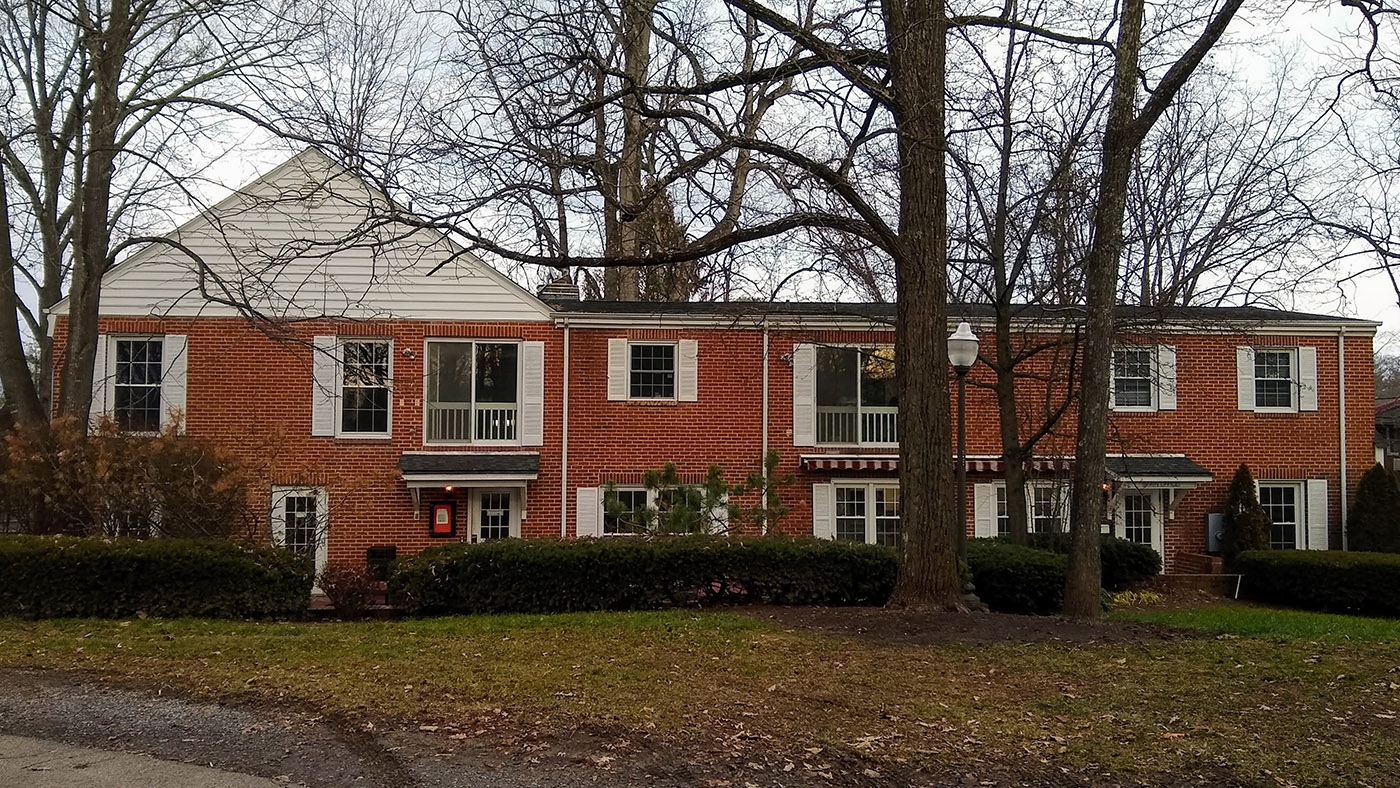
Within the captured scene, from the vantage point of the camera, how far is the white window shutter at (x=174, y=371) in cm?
1677

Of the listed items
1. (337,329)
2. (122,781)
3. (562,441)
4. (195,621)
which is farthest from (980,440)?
(122,781)

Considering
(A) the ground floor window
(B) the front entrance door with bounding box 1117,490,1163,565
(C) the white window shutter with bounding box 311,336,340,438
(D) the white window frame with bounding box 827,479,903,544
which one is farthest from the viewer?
(B) the front entrance door with bounding box 1117,490,1163,565

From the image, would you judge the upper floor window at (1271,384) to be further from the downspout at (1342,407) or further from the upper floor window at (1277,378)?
the downspout at (1342,407)

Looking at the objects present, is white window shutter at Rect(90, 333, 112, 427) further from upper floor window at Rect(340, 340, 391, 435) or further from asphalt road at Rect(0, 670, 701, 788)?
asphalt road at Rect(0, 670, 701, 788)

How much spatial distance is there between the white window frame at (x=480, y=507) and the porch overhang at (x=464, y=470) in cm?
40

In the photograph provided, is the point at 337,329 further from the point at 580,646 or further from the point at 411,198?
the point at 580,646

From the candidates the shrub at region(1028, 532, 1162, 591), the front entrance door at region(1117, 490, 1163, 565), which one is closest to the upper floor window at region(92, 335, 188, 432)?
the shrub at region(1028, 532, 1162, 591)

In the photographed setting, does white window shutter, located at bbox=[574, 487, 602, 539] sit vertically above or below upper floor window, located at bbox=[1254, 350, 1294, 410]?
below

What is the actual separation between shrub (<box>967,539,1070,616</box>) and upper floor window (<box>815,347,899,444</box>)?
17.8 feet

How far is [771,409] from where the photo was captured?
17984mm

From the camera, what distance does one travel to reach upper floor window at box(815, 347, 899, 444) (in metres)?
18.3

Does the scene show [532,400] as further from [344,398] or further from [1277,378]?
[1277,378]

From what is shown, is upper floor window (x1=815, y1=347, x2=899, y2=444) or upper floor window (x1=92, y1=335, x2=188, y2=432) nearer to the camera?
upper floor window (x1=92, y1=335, x2=188, y2=432)

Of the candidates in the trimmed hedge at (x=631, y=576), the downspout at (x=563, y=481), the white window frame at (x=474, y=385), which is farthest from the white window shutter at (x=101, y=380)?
the trimmed hedge at (x=631, y=576)
